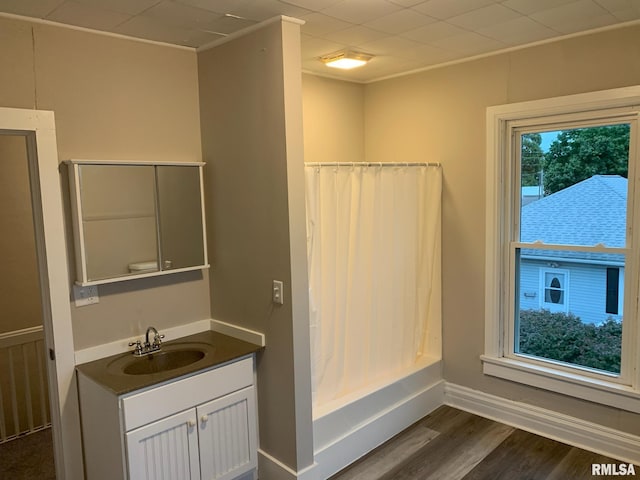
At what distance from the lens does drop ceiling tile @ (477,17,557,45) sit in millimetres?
2545

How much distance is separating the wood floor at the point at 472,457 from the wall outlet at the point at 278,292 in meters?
1.11

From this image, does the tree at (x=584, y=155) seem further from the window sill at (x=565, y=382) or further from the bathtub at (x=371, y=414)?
the bathtub at (x=371, y=414)

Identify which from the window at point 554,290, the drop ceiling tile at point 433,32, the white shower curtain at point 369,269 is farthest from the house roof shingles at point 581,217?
the drop ceiling tile at point 433,32

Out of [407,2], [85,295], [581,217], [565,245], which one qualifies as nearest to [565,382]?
[565,245]

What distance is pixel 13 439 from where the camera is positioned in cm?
334

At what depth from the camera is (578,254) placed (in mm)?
3018

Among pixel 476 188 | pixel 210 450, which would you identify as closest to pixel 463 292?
pixel 476 188

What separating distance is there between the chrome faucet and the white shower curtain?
0.86 meters

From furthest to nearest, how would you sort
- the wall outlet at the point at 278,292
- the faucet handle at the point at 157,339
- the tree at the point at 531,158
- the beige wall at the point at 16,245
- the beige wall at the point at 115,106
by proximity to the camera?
the beige wall at the point at 16,245 → the tree at the point at 531,158 → the faucet handle at the point at 157,339 → the wall outlet at the point at 278,292 → the beige wall at the point at 115,106

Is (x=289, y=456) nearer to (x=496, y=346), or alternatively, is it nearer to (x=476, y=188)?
(x=496, y=346)

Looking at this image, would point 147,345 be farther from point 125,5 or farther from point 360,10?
point 360,10

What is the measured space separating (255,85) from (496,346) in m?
2.29

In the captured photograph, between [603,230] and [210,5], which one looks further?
[603,230]

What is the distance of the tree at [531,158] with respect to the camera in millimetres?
3119
